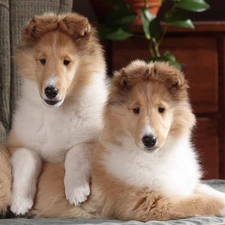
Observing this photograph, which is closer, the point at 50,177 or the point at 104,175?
the point at 104,175

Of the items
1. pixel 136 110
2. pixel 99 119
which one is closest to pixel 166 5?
pixel 99 119

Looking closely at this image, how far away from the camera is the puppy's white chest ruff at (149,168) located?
1653 millimetres

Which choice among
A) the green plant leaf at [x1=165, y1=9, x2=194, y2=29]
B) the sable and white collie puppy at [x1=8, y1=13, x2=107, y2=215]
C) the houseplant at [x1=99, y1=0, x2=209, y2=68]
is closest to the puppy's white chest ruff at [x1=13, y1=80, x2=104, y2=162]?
the sable and white collie puppy at [x1=8, y1=13, x2=107, y2=215]

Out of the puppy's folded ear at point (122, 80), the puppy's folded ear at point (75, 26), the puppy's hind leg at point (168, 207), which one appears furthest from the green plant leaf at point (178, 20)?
the puppy's hind leg at point (168, 207)

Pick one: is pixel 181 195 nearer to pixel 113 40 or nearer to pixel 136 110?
pixel 136 110

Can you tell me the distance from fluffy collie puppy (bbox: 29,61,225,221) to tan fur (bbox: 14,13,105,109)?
180mm

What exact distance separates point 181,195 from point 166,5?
219 cm

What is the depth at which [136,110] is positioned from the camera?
162cm

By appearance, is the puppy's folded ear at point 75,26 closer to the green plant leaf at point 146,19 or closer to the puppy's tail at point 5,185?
the puppy's tail at point 5,185

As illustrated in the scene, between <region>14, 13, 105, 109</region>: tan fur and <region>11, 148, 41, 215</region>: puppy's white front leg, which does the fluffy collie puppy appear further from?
<region>14, 13, 105, 109</region>: tan fur

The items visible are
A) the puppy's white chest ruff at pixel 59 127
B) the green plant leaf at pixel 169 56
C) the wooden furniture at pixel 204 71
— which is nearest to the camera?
the puppy's white chest ruff at pixel 59 127

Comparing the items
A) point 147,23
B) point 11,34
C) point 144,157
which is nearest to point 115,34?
point 147,23

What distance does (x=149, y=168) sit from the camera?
1.67m

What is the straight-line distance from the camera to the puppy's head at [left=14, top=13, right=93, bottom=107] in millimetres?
1749
